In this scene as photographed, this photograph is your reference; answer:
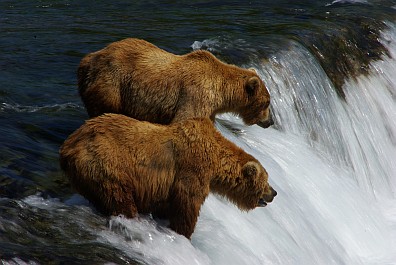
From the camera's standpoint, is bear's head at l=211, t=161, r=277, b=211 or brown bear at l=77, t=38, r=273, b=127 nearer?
bear's head at l=211, t=161, r=277, b=211

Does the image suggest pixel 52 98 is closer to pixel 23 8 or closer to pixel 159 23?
pixel 159 23

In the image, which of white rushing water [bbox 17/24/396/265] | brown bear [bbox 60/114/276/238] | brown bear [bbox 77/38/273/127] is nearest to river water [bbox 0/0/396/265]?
white rushing water [bbox 17/24/396/265]

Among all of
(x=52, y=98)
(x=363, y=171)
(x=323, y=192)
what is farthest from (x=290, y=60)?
(x=52, y=98)

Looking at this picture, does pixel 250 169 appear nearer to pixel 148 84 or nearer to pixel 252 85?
pixel 148 84

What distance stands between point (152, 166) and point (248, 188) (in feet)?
3.35

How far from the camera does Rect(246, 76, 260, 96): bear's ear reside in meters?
9.05

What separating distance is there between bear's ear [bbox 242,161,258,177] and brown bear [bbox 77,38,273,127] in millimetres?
925

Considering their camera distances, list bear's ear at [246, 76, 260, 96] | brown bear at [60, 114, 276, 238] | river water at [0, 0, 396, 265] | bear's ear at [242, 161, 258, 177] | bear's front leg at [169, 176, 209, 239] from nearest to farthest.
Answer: brown bear at [60, 114, 276, 238]
river water at [0, 0, 396, 265]
bear's front leg at [169, 176, 209, 239]
bear's ear at [242, 161, 258, 177]
bear's ear at [246, 76, 260, 96]

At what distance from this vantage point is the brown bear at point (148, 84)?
27.4 ft

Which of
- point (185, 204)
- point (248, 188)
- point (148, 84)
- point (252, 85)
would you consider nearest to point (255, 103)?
point (252, 85)

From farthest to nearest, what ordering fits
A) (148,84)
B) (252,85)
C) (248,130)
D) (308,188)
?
(308,188) → (248,130) → (252,85) → (148,84)

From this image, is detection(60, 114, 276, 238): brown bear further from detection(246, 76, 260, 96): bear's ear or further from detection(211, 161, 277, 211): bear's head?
detection(246, 76, 260, 96): bear's ear

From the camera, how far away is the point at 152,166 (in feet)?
23.8

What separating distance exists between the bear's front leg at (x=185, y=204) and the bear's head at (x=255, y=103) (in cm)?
202
